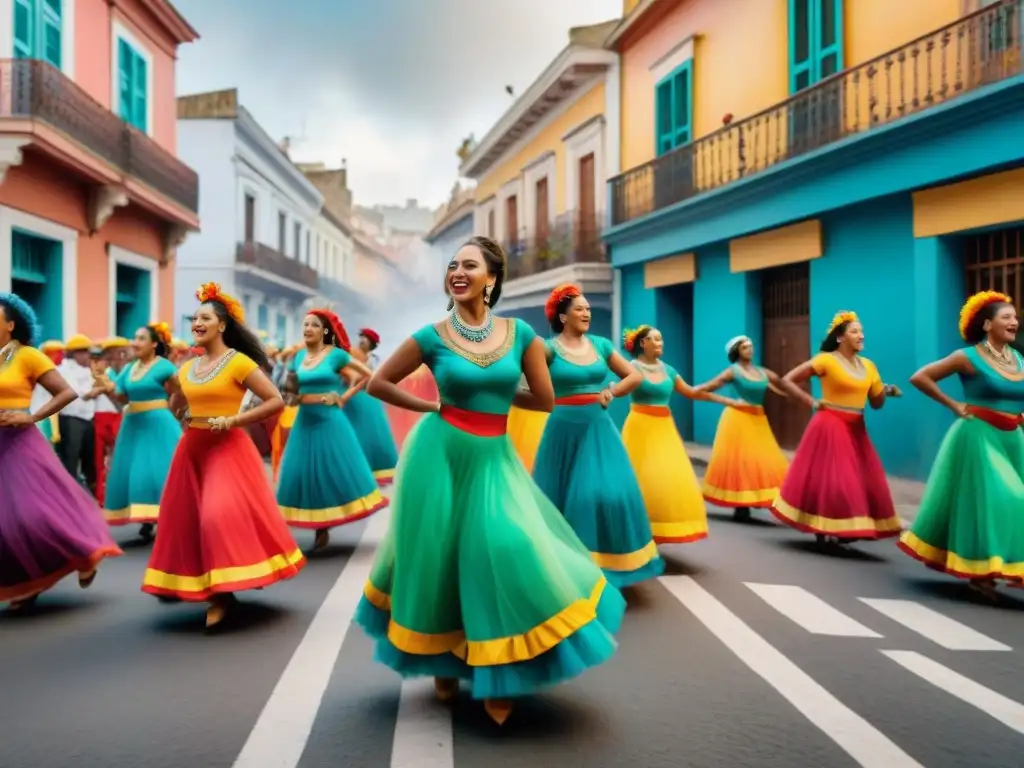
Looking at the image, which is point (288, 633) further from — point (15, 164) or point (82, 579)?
point (15, 164)

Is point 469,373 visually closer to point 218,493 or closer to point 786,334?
point 218,493

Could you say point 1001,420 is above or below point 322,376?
below

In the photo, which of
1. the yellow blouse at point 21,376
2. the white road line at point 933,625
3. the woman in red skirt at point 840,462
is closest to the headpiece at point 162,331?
the yellow blouse at point 21,376

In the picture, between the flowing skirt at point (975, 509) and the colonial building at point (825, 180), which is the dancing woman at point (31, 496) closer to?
the flowing skirt at point (975, 509)

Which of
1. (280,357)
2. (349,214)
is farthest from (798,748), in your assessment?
(349,214)

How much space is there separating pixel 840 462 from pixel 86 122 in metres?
13.6

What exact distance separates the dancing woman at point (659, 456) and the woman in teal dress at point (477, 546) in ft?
9.74

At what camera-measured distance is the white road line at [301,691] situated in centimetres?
379

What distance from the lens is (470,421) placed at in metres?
4.39

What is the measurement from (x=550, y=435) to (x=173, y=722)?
10.6 feet

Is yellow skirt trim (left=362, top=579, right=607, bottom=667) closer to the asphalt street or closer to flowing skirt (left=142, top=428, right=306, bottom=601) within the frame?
the asphalt street

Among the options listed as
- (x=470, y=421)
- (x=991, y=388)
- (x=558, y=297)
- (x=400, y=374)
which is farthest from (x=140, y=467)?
(x=991, y=388)

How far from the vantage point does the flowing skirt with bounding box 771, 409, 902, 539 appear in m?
8.19

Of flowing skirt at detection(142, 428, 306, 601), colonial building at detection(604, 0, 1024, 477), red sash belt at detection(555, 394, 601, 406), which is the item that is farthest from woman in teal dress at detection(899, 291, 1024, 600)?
colonial building at detection(604, 0, 1024, 477)
